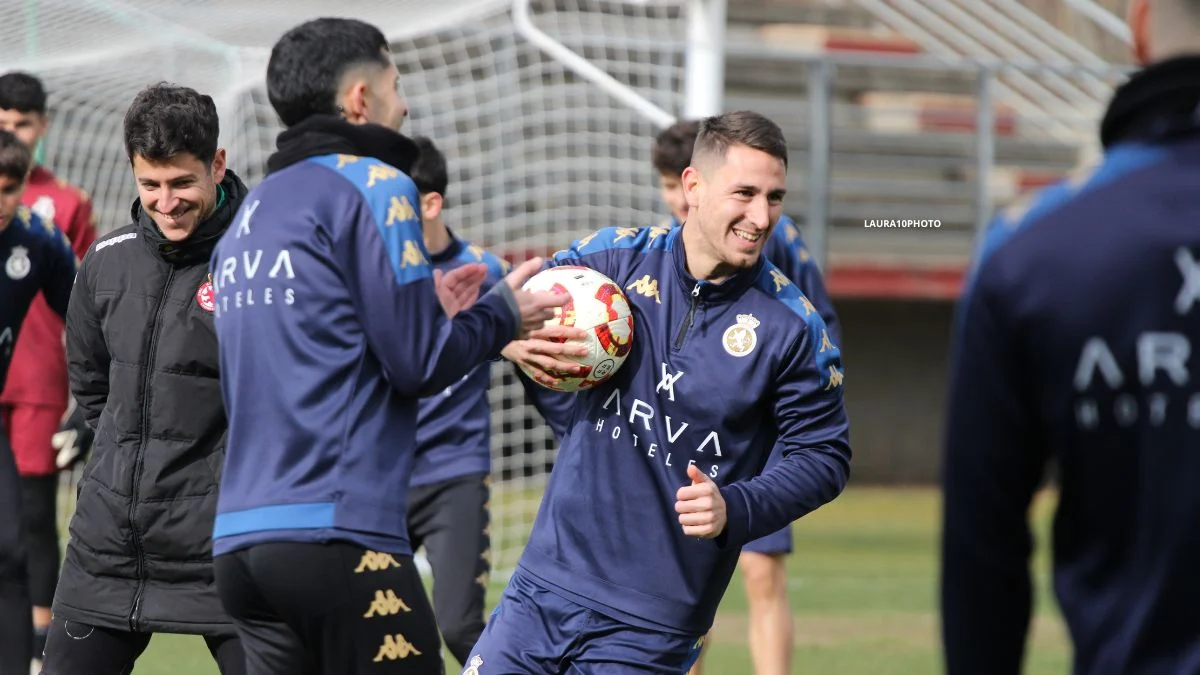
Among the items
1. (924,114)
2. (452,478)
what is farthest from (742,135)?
(924,114)

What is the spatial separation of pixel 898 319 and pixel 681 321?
49.1ft

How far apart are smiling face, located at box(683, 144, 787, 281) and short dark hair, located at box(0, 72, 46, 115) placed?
4.25 metres

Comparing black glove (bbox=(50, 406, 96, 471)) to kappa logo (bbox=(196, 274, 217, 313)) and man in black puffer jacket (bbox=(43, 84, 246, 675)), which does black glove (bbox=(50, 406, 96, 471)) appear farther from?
kappa logo (bbox=(196, 274, 217, 313))

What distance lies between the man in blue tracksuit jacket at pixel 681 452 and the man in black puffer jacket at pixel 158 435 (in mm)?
923

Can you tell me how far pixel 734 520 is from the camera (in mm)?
4301

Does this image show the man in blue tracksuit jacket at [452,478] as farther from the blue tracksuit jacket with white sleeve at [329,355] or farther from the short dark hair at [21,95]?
the blue tracksuit jacket with white sleeve at [329,355]

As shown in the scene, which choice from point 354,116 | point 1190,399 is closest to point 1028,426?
point 1190,399

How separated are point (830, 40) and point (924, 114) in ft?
4.91

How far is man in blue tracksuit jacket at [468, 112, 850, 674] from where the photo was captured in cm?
444

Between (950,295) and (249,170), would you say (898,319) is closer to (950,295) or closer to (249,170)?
(950,295)

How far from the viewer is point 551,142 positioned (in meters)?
13.4

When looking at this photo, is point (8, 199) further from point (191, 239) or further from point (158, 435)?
point (158, 435)

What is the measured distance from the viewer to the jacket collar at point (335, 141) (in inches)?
150

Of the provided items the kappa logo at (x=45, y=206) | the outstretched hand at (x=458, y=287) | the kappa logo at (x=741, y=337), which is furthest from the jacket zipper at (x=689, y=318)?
the kappa logo at (x=45, y=206)
